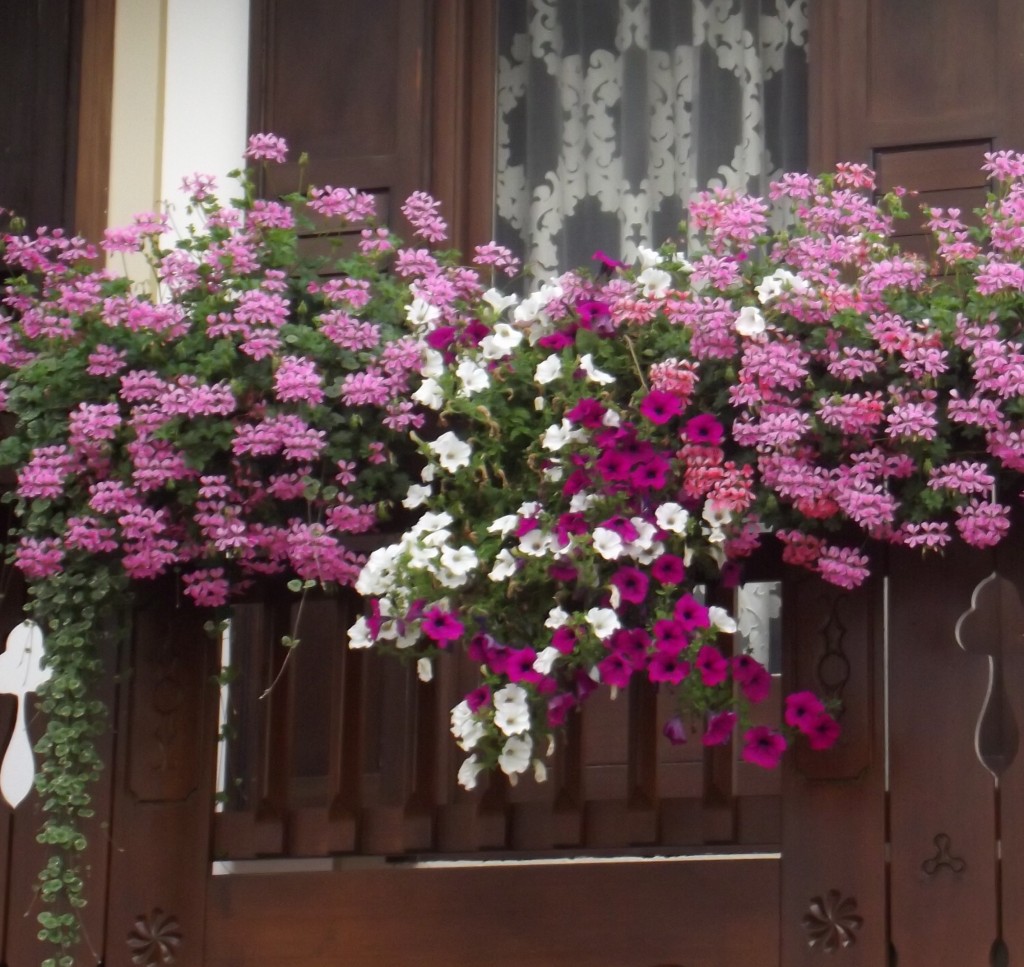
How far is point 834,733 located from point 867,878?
0.33 meters

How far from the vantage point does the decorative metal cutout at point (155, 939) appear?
4.55 meters

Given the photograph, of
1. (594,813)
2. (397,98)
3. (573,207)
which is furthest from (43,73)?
(594,813)

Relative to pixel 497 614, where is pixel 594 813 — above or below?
below

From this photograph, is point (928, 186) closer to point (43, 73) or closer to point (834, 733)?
point (834, 733)

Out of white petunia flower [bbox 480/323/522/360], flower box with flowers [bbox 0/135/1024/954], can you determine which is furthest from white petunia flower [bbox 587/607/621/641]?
white petunia flower [bbox 480/323/522/360]

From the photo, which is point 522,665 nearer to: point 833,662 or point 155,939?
point 833,662

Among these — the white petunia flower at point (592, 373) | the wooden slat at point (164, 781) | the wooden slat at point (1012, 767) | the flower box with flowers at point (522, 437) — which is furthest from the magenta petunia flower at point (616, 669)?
the wooden slat at point (164, 781)

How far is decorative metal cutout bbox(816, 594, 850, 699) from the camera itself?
4305 millimetres

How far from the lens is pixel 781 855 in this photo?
428 cm

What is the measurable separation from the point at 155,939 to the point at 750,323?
1859mm

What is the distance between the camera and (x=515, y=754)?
4.06m

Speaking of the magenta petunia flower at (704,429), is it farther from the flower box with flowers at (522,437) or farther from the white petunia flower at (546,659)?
the white petunia flower at (546,659)

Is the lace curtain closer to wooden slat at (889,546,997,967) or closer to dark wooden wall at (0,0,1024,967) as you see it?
dark wooden wall at (0,0,1024,967)

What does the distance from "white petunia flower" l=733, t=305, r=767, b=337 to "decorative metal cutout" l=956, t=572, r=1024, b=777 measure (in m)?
0.71
